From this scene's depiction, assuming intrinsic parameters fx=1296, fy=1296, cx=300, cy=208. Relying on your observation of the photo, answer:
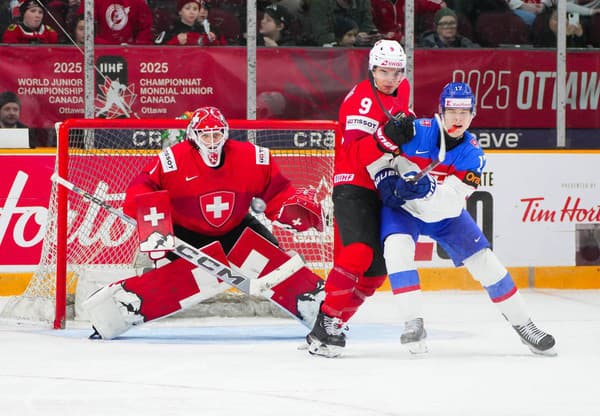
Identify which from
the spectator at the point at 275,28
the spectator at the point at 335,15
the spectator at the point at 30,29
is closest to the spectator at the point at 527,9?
the spectator at the point at 335,15

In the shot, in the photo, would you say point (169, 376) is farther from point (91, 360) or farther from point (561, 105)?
point (561, 105)

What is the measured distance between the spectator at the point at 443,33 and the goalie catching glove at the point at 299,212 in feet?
9.19

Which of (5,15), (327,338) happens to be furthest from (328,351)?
(5,15)

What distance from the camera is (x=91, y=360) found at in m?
4.65

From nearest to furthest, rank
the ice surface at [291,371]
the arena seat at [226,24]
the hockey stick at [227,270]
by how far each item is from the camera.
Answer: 1. the ice surface at [291,371]
2. the hockey stick at [227,270]
3. the arena seat at [226,24]

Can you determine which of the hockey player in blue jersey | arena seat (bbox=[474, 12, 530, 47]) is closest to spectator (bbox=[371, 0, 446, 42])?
arena seat (bbox=[474, 12, 530, 47])

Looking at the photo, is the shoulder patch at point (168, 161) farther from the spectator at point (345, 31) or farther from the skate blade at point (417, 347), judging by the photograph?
the spectator at point (345, 31)

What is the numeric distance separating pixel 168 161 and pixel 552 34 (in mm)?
3432

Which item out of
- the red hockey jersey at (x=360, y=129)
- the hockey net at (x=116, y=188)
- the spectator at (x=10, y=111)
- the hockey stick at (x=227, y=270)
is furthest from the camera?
the spectator at (x=10, y=111)

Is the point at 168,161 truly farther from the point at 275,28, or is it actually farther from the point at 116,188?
the point at 275,28

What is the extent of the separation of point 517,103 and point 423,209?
3.32 m

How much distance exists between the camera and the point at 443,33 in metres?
7.87

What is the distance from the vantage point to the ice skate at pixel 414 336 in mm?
4730

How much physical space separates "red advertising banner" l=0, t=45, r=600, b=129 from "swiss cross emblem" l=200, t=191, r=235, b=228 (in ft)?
6.90
